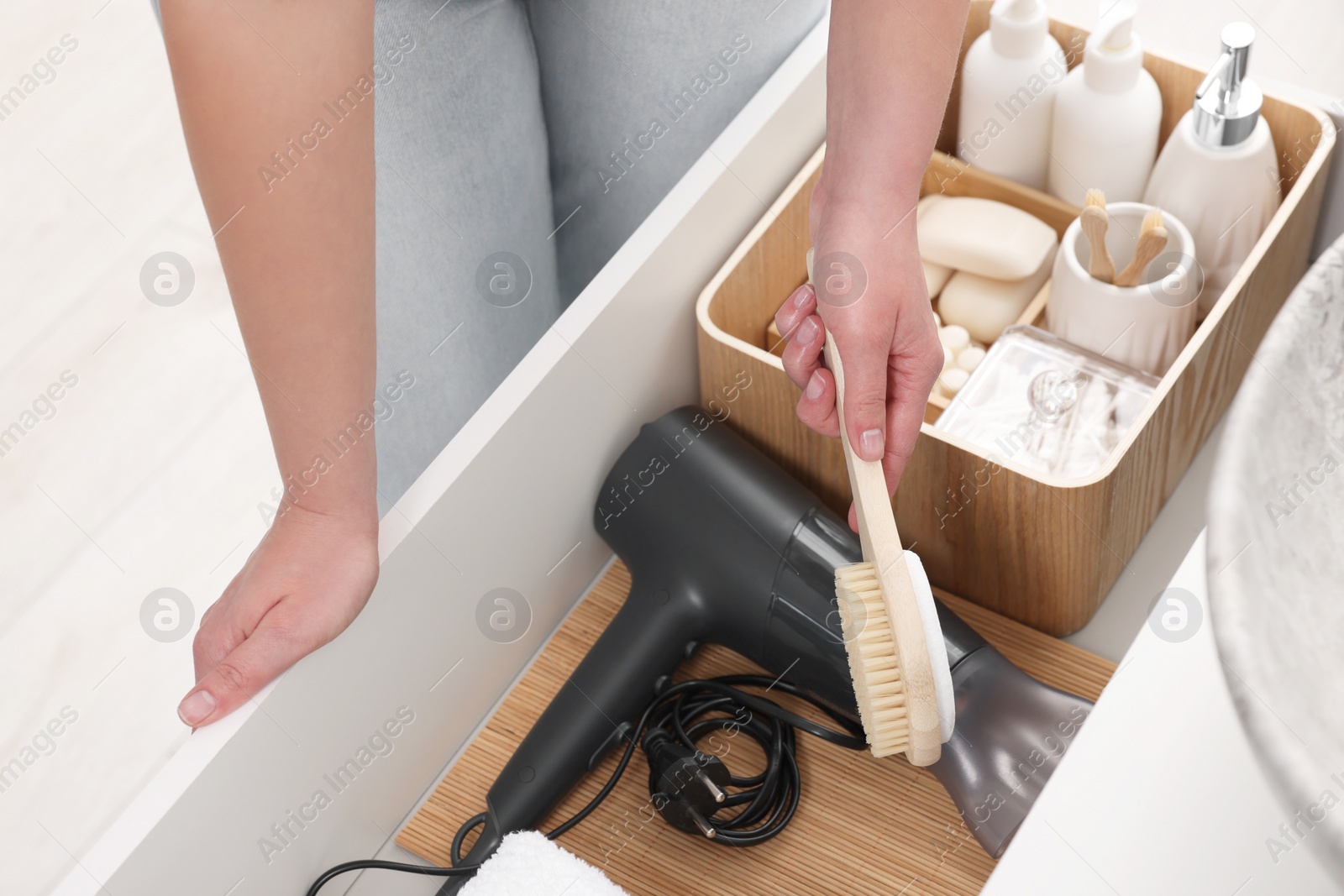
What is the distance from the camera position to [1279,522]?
253mm

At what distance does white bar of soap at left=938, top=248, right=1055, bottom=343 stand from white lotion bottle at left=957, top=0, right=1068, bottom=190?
0.23ft

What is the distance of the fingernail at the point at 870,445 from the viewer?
0.56 metres

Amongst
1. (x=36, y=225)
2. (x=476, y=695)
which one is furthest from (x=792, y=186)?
(x=36, y=225)

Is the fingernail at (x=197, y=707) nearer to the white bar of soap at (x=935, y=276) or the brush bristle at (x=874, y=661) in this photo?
the brush bristle at (x=874, y=661)

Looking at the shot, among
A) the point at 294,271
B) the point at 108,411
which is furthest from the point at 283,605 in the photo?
the point at 108,411

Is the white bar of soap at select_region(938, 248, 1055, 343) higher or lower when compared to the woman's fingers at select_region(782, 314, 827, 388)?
lower

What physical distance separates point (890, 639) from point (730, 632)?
0.49ft

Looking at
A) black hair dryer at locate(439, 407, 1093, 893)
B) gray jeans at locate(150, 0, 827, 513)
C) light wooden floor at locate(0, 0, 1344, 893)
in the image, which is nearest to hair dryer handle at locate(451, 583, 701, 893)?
black hair dryer at locate(439, 407, 1093, 893)

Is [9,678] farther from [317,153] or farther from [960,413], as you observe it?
[960,413]

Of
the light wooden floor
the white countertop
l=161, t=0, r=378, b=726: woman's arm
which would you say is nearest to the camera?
the white countertop

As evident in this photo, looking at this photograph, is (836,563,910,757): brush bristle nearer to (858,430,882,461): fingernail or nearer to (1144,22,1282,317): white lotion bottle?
(858,430,882,461): fingernail

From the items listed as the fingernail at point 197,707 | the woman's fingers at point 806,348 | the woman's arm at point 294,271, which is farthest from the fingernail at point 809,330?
the fingernail at point 197,707

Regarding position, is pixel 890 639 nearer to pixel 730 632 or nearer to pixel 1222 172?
pixel 730 632

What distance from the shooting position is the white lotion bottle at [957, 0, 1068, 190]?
0.73 metres
